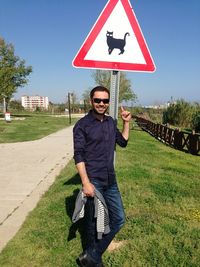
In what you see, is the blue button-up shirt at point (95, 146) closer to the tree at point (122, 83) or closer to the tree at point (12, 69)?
the tree at point (12, 69)

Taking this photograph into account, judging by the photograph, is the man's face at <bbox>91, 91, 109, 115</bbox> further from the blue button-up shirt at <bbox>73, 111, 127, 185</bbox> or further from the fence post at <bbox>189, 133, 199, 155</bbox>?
the fence post at <bbox>189, 133, 199, 155</bbox>

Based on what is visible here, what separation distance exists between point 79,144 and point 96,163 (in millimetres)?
249

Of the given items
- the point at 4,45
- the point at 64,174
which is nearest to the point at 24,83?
the point at 4,45

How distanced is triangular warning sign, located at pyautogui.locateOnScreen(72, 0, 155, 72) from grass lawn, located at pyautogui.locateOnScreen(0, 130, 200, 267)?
194cm

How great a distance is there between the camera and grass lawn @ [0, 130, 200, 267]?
3.80 meters

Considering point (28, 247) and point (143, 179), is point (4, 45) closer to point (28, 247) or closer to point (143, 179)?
point (143, 179)

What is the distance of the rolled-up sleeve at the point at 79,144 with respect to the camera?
3.30m

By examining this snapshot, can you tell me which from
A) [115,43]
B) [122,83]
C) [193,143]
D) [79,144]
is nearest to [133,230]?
[79,144]

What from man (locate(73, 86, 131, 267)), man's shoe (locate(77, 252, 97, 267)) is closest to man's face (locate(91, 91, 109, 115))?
man (locate(73, 86, 131, 267))

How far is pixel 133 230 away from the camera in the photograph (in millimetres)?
4438

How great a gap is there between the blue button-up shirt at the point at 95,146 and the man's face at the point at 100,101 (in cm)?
9

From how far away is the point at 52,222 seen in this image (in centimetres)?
492

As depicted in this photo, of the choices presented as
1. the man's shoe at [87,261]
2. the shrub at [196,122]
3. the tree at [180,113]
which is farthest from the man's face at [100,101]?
the tree at [180,113]

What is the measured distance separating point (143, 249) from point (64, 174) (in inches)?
183
